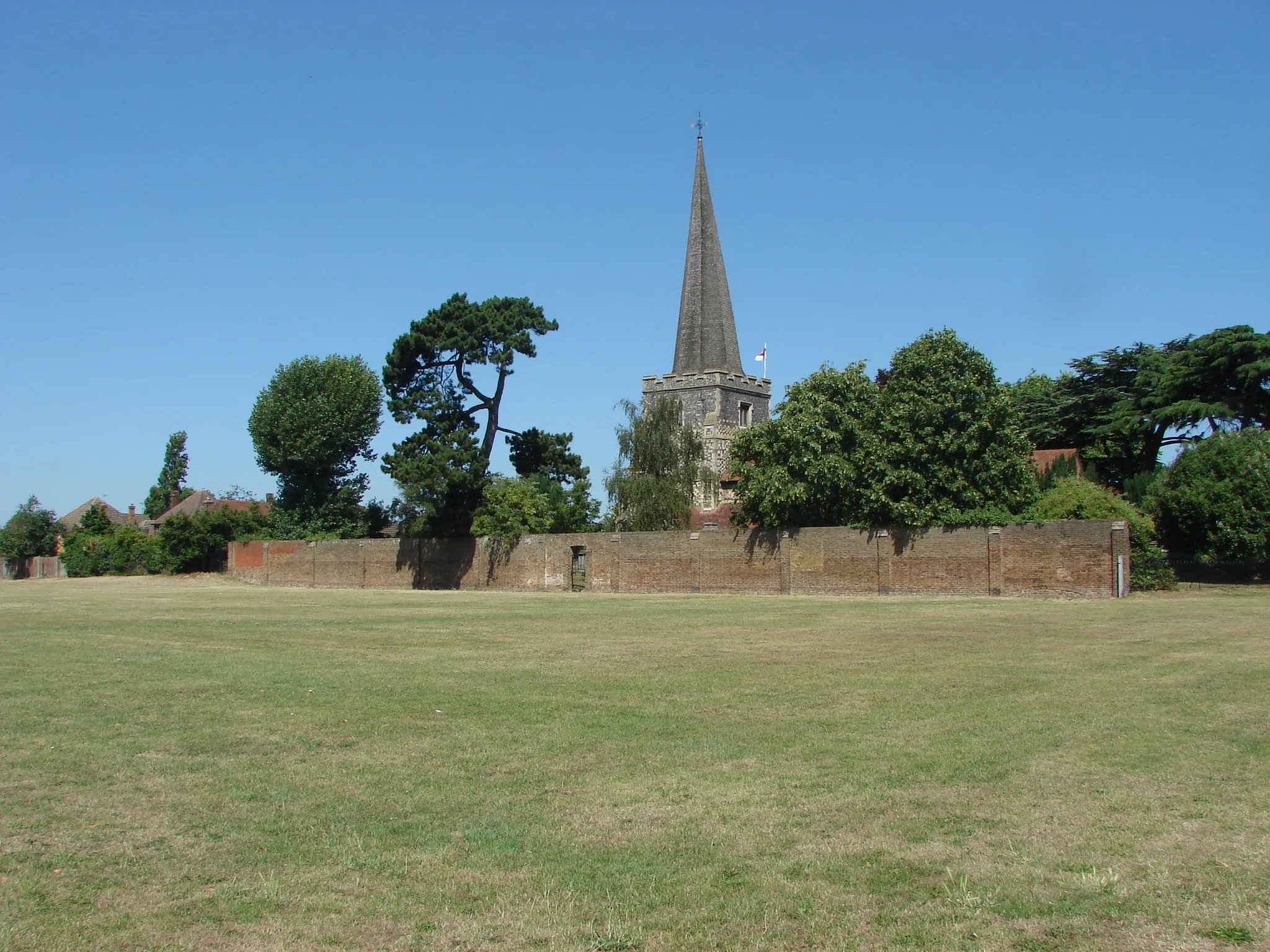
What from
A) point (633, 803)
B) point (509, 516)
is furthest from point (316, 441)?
point (633, 803)

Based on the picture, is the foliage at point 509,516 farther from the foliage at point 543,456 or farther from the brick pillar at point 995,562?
the brick pillar at point 995,562

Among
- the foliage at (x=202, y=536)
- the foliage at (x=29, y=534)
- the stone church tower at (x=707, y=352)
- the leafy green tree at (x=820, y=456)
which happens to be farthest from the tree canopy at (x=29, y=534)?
the leafy green tree at (x=820, y=456)

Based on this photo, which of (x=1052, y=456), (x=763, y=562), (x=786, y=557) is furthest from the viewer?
(x=1052, y=456)

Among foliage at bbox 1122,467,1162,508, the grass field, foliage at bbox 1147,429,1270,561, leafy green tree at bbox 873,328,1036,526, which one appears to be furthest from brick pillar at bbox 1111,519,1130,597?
the grass field

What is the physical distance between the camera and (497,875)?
6.12 m

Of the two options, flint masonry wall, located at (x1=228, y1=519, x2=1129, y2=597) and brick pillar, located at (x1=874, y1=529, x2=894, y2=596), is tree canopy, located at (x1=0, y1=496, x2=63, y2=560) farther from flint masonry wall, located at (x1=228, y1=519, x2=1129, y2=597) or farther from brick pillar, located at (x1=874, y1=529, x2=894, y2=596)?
brick pillar, located at (x1=874, y1=529, x2=894, y2=596)

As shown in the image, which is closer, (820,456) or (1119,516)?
(1119,516)

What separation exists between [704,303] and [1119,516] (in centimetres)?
5188

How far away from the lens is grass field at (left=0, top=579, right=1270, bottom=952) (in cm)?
546

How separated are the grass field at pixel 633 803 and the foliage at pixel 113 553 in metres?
56.2

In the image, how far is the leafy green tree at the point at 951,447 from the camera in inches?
1491

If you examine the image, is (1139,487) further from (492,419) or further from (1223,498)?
(492,419)

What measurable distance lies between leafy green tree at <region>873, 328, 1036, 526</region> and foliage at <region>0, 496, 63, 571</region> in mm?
73814

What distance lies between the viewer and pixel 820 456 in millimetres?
40625
